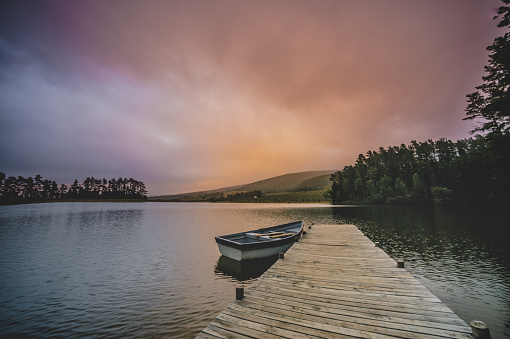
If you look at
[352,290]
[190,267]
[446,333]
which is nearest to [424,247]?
[352,290]

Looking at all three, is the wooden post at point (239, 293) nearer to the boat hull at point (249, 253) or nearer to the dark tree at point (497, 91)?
the boat hull at point (249, 253)

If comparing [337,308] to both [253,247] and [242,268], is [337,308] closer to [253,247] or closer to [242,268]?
[253,247]

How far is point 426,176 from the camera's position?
84500 millimetres

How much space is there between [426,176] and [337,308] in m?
103

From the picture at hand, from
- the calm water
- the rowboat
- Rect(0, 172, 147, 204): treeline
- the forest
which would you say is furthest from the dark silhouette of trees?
Rect(0, 172, 147, 204): treeline

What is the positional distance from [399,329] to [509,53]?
94.2ft

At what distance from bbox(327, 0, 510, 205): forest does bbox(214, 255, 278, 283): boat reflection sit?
27.8 m

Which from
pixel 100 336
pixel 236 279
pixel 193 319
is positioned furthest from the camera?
pixel 236 279

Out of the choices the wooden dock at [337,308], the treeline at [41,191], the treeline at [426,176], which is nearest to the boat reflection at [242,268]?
the wooden dock at [337,308]

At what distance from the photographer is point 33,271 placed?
51.3ft

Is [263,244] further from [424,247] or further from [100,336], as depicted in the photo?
[424,247]

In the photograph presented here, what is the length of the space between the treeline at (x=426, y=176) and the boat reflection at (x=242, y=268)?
38.8 meters

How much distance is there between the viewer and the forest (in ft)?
104

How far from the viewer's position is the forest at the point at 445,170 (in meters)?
31.7
